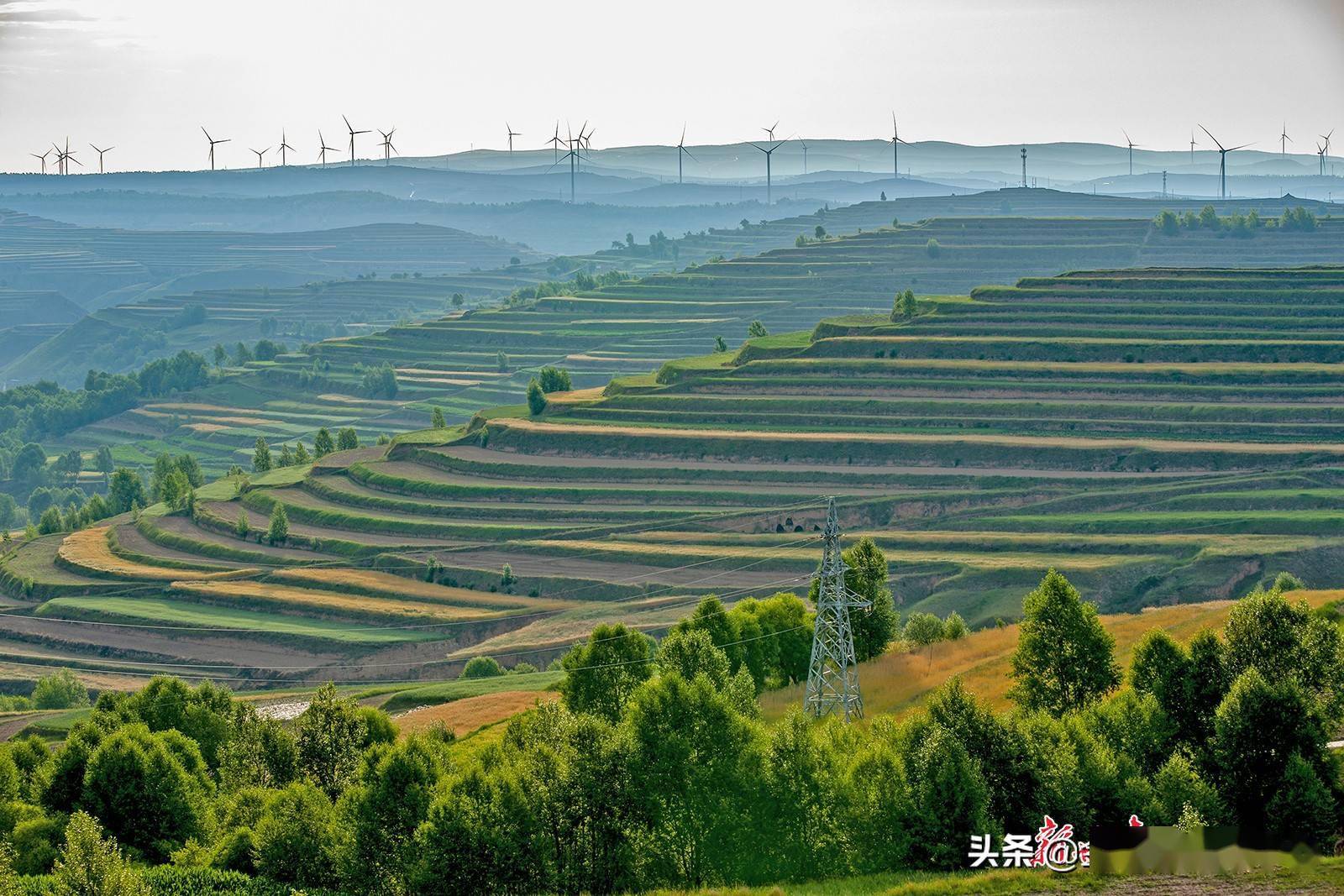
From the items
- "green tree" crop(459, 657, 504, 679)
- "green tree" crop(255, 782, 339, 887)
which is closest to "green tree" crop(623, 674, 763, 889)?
"green tree" crop(255, 782, 339, 887)

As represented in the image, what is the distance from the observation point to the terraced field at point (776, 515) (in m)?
141

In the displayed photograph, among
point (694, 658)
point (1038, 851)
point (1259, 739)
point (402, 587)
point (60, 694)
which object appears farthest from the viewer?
point (402, 587)

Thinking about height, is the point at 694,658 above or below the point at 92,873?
below

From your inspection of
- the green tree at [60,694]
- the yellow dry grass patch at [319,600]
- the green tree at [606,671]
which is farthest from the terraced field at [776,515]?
the green tree at [606,671]

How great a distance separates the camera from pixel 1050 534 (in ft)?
485

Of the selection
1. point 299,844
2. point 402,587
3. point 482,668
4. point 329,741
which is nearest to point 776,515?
point 402,587

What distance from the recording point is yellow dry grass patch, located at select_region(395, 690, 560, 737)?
99.2 meters

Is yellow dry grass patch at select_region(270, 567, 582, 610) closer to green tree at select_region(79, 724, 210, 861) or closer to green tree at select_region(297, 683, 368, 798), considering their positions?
green tree at select_region(297, 683, 368, 798)

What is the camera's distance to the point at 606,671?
3521 inches

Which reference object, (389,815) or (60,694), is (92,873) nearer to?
(389,815)

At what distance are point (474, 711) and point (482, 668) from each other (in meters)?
25.6

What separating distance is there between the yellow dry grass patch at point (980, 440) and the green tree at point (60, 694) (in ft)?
226

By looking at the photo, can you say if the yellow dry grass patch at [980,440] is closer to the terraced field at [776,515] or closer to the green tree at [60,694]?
the terraced field at [776,515]

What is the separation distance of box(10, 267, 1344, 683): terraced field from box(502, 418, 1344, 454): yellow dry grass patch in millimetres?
549
